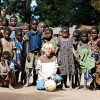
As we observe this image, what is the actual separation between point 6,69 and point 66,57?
1521mm

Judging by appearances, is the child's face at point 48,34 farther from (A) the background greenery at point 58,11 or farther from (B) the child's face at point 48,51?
(A) the background greenery at point 58,11

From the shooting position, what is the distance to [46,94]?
8.37 m

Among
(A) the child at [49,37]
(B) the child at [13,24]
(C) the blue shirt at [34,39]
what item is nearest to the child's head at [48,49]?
(A) the child at [49,37]

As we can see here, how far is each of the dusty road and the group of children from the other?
0.30m

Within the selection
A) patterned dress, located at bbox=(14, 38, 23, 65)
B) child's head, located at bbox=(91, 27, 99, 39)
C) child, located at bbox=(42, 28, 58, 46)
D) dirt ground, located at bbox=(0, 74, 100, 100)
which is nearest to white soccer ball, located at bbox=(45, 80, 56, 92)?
dirt ground, located at bbox=(0, 74, 100, 100)

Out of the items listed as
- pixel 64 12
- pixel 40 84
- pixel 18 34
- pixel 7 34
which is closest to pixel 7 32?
pixel 7 34

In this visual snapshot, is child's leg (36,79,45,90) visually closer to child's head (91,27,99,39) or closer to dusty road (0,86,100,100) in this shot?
dusty road (0,86,100,100)

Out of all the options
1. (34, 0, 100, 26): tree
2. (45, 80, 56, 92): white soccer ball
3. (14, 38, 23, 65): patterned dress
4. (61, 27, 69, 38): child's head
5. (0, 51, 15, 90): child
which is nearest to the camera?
(45, 80, 56, 92): white soccer ball

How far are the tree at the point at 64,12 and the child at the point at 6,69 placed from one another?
80.0 ft

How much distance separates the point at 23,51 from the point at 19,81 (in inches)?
37.7

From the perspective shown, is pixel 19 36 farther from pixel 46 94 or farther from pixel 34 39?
pixel 46 94

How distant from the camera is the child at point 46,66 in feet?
29.1

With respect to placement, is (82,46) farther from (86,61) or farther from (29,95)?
(29,95)

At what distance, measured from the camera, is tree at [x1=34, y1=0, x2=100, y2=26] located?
33812mm
